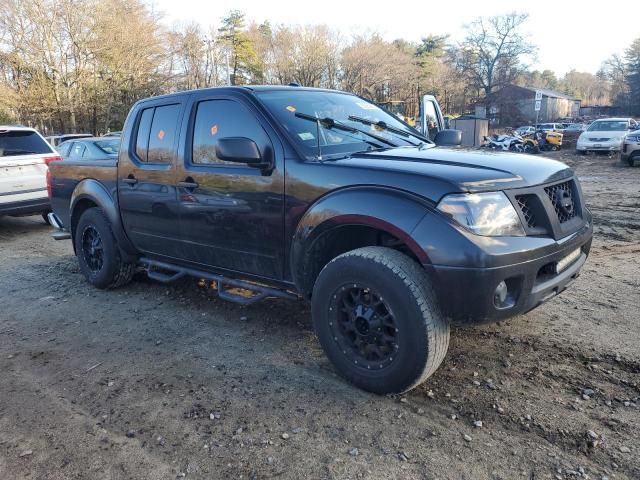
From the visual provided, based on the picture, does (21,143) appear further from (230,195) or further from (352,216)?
(352,216)

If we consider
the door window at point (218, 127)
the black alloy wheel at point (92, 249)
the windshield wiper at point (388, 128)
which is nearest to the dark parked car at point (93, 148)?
the black alloy wheel at point (92, 249)

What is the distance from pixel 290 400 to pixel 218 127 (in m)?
2.14

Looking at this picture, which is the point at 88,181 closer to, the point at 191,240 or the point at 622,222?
the point at 191,240

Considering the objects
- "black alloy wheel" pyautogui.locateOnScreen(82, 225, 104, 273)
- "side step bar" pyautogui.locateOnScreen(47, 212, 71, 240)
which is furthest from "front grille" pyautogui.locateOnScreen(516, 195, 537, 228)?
"side step bar" pyautogui.locateOnScreen(47, 212, 71, 240)

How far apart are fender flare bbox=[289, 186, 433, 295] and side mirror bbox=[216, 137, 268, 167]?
1.75ft

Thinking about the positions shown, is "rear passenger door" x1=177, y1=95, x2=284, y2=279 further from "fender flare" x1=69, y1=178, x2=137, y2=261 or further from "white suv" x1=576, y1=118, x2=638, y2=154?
"white suv" x1=576, y1=118, x2=638, y2=154

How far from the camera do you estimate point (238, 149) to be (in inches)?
136

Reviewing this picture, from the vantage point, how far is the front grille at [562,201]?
3255 mm

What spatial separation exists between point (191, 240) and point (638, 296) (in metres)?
3.86

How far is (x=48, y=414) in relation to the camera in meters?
3.13

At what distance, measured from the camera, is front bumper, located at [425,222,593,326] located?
2.76m

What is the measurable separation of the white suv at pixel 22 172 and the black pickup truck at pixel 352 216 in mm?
4740

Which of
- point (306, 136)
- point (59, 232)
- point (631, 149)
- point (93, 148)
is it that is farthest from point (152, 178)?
point (631, 149)

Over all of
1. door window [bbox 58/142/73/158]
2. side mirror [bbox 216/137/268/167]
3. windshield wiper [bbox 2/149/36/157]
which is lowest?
door window [bbox 58/142/73/158]
